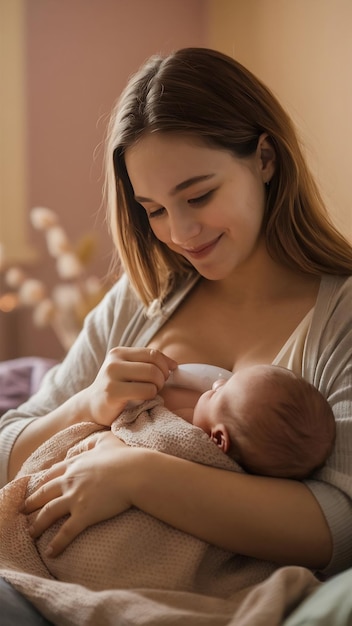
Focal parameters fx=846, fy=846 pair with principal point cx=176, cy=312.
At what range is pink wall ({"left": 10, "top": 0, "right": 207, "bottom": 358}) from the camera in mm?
4062

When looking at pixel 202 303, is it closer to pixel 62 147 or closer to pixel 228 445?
pixel 228 445

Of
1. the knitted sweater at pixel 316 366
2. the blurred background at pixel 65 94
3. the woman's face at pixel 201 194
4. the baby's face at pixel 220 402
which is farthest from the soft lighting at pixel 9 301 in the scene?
the baby's face at pixel 220 402

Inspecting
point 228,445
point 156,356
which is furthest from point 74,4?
point 228,445

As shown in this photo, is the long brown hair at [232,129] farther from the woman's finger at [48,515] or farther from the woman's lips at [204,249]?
the woman's finger at [48,515]

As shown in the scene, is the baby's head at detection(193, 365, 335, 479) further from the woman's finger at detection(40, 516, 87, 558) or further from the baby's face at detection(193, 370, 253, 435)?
the woman's finger at detection(40, 516, 87, 558)

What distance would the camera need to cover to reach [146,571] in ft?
4.45

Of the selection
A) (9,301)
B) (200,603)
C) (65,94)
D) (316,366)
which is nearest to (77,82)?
(65,94)

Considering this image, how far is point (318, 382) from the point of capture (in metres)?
1.60

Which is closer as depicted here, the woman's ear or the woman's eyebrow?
the woman's eyebrow

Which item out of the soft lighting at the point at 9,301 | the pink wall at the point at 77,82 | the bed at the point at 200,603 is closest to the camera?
the bed at the point at 200,603

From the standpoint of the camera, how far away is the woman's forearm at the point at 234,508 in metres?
1.39

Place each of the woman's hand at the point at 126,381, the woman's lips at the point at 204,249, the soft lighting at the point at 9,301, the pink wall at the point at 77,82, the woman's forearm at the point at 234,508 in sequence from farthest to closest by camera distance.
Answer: the pink wall at the point at 77,82 < the soft lighting at the point at 9,301 < the woman's lips at the point at 204,249 < the woman's hand at the point at 126,381 < the woman's forearm at the point at 234,508

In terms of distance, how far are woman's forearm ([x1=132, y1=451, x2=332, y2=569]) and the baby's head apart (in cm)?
4

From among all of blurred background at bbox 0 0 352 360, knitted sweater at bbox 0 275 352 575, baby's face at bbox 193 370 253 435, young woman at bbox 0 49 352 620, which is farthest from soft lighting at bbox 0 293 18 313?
baby's face at bbox 193 370 253 435
